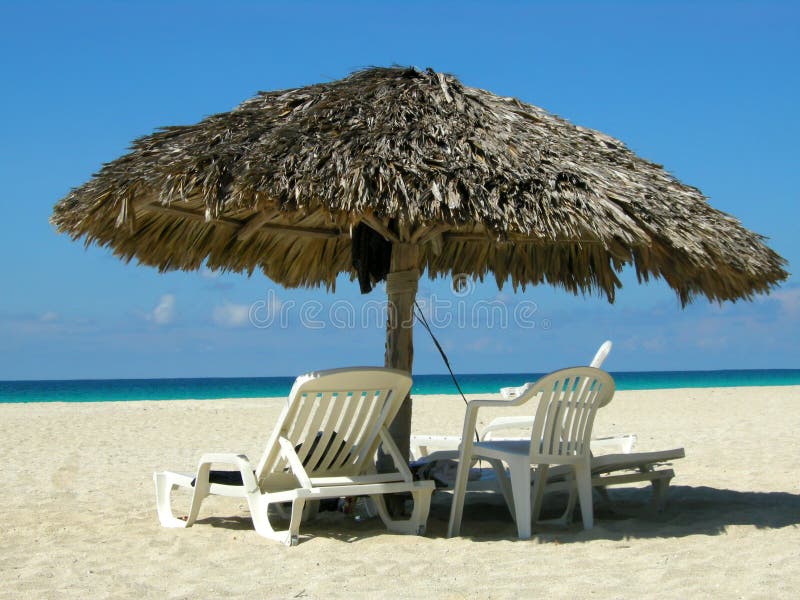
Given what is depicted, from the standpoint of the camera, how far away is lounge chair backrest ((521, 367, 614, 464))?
3.91 meters

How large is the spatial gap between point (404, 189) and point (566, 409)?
129 cm

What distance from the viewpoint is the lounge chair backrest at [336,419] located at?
386cm

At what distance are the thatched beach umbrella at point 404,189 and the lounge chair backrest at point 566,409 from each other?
0.65 m

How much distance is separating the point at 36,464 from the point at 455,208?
5.61 m

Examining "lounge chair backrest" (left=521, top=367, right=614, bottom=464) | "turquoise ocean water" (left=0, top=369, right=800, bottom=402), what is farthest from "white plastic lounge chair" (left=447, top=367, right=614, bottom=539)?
"turquoise ocean water" (left=0, top=369, right=800, bottom=402)

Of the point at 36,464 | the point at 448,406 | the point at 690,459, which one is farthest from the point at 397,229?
the point at 448,406

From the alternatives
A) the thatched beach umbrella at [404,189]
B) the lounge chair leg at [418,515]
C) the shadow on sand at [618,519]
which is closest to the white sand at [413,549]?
the shadow on sand at [618,519]

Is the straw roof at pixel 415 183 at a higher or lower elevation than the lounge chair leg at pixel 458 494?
higher

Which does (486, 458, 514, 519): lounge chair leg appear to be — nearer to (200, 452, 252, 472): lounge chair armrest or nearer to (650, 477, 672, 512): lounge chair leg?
(650, 477, 672, 512): lounge chair leg

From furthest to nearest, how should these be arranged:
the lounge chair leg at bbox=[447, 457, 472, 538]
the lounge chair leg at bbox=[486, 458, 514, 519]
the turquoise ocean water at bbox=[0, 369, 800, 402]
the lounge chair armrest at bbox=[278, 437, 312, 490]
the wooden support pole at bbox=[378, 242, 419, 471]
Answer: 1. the turquoise ocean water at bbox=[0, 369, 800, 402]
2. the wooden support pole at bbox=[378, 242, 419, 471]
3. the lounge chair leg at bbox=[486, 458, 514, 519]
4. the lounge chair leg at bbox=[447, 457, 472, 538]
5. the lounge chair armrest at bbox=[278, 437, 312, 490]

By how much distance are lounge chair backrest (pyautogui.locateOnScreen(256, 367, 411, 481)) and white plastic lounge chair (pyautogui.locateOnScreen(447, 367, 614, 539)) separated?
406 millimetres

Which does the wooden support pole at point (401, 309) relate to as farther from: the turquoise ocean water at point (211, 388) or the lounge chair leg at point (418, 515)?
the turquoise ocean water at point (211, 388)

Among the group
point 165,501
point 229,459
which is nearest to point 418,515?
point 229,459

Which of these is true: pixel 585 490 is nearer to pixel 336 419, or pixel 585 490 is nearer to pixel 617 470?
pixel 617 470
